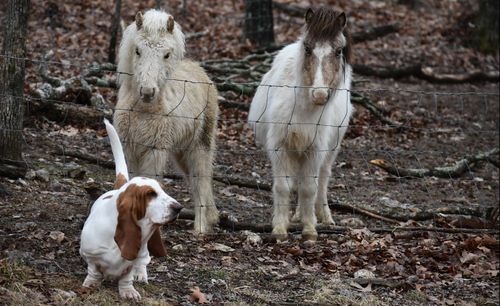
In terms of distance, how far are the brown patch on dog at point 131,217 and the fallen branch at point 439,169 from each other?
5195 millimetres

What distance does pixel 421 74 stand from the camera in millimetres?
15750

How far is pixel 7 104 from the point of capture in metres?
7.83

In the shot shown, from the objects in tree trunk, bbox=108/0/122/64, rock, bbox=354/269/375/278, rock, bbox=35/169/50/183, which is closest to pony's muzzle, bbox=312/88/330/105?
rock, bbox=354/269/375/278

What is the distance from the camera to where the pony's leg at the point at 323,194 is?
356 inches

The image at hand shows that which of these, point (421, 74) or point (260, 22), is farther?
point (421, 74)

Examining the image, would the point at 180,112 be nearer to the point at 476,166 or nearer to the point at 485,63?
the point at 476,166

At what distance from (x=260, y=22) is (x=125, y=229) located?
10484 mm

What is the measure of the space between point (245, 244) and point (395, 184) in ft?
12.1

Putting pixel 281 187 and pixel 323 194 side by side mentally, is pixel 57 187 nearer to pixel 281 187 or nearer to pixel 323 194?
pixel 281 187

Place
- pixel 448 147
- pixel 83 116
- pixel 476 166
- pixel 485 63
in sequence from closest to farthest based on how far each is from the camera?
pixel 83 116, pixel 476 166, pixel 448 147, pixel 485 63

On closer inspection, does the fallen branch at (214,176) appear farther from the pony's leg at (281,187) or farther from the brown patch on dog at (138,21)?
the brown patch on dog at (138,21)

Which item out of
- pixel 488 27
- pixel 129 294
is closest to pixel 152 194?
pixel 129 294

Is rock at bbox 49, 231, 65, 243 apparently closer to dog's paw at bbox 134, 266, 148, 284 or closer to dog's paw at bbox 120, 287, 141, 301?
dog's paw at bbox 134, 266, 148, 284

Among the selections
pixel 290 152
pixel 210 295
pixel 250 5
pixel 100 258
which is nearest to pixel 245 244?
pixel 290 152
